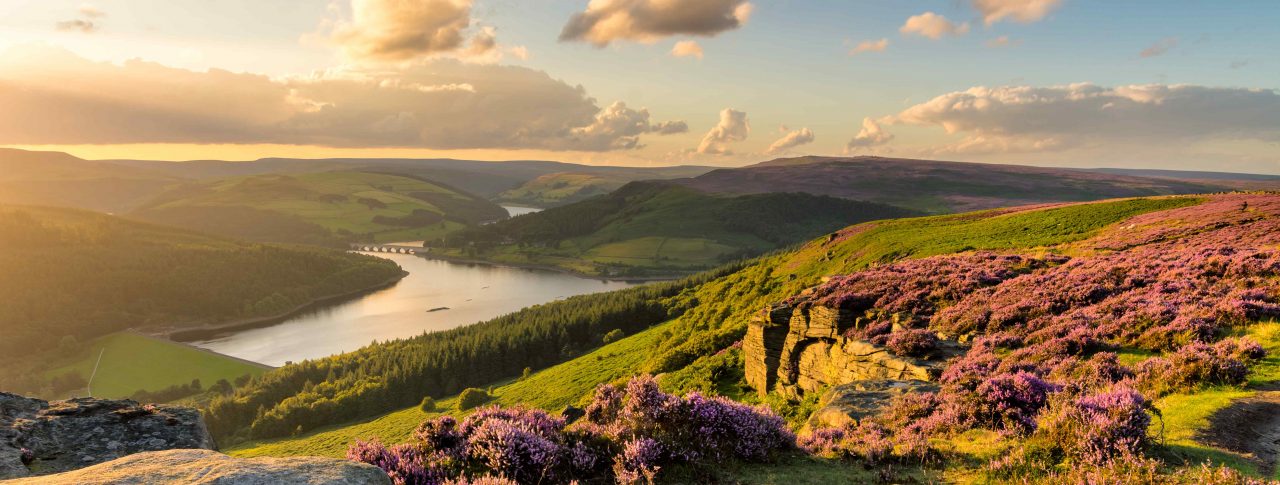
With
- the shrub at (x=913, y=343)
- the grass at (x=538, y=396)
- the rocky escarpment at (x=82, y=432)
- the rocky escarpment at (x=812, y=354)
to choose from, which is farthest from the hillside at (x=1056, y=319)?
the rocky escarpment at (x=82, y=432)

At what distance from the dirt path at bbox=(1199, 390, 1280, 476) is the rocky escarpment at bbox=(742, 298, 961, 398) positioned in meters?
9.42

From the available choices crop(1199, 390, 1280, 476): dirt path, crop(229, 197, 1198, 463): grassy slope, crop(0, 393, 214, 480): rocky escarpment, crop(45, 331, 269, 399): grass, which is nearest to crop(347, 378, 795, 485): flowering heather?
crop(0, 393, 214, 480): rocky escarpment

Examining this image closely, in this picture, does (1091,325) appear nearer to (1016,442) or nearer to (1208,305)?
(1208,305)

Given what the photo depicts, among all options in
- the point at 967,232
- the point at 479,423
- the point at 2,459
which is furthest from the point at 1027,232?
the point at 2,459

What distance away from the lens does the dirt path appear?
8.30 metres

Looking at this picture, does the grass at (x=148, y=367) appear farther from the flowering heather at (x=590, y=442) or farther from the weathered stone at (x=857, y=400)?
the weathered stone at (x=857, y=400)

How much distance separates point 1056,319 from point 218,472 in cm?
2513

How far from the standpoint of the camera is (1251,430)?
9094 millimetres

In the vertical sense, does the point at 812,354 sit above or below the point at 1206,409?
below

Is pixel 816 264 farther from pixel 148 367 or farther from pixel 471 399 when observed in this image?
pixel 148 367

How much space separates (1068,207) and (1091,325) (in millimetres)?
50299

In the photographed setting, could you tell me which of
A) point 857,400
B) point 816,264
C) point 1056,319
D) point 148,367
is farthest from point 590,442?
point 148,367

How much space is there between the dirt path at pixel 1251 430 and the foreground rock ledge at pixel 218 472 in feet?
42.9

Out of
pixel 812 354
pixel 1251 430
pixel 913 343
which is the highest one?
pixel 1251 430
